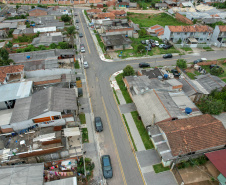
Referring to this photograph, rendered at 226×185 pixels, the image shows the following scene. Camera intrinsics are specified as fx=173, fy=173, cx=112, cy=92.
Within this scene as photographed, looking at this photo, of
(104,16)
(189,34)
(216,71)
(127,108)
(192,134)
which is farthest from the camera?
(104,16)

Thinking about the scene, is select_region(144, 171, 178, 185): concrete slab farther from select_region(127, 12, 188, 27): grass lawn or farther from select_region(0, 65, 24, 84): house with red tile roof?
select_region(127, 12, 188, 27): grass lawn

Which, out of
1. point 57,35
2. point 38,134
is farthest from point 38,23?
point 38,134

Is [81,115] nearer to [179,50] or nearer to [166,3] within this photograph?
[179,50]

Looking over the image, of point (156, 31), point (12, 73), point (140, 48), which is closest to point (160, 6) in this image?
point (156, 31)

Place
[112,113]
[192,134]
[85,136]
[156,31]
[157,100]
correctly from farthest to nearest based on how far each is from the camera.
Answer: [156,31], [112,113], [157,100], [85,136], [192,134]

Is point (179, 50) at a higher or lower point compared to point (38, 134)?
A: higher

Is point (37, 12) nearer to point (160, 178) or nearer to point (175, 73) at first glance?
point (175, 73)
